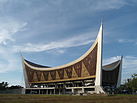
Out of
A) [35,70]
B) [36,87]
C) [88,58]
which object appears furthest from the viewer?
[36,87]

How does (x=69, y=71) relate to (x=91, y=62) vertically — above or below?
below

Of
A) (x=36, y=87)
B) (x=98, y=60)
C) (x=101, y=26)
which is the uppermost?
(x=101, y=26)

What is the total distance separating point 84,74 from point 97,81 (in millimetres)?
7627

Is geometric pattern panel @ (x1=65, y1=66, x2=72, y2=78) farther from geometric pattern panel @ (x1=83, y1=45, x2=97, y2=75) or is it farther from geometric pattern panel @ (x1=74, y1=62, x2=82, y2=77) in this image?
geometric pattern panel @ (x1=83, y1=45, x2=97, y2=75)

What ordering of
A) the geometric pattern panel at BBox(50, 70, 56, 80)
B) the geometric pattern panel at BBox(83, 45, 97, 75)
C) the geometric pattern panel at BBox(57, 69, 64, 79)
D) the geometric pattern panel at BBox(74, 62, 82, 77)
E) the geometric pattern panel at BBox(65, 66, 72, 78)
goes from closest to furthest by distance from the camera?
the geometric pattern panel at BBox(83, 45, 97, 75), the geometric pattern panel at BBox(74, 62, 82, 77), the geometric pattern panel at BBox(65, 66, 72, 78), the geometric pattern panel at BBox(57, 69, 64, 79), the geometric pattern panel at BBox(50, 70, 56, 80)

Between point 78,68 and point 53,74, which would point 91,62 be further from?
point 53,74

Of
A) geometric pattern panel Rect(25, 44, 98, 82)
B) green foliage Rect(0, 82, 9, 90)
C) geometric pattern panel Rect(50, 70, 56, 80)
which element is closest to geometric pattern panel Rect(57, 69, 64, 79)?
geometric pattern panel Rect(25, 44, 98, 82)

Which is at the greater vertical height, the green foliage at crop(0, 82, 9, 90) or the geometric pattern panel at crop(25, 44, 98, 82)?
the geometric pattern panel at crop(25, 44, 98, 82)

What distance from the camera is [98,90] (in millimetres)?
58594

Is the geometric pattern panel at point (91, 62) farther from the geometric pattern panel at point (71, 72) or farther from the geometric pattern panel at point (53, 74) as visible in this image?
the geometric pattern panel at point (53, 74)

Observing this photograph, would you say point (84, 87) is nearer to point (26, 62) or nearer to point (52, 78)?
point (52, 78)

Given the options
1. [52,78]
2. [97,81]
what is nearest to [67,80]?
[52,78]

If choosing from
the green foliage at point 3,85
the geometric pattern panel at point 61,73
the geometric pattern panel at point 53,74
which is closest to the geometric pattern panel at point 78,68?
the geometric pattern panel at point 61,73

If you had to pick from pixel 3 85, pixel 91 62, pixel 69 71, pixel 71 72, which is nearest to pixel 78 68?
pixel 71 72
